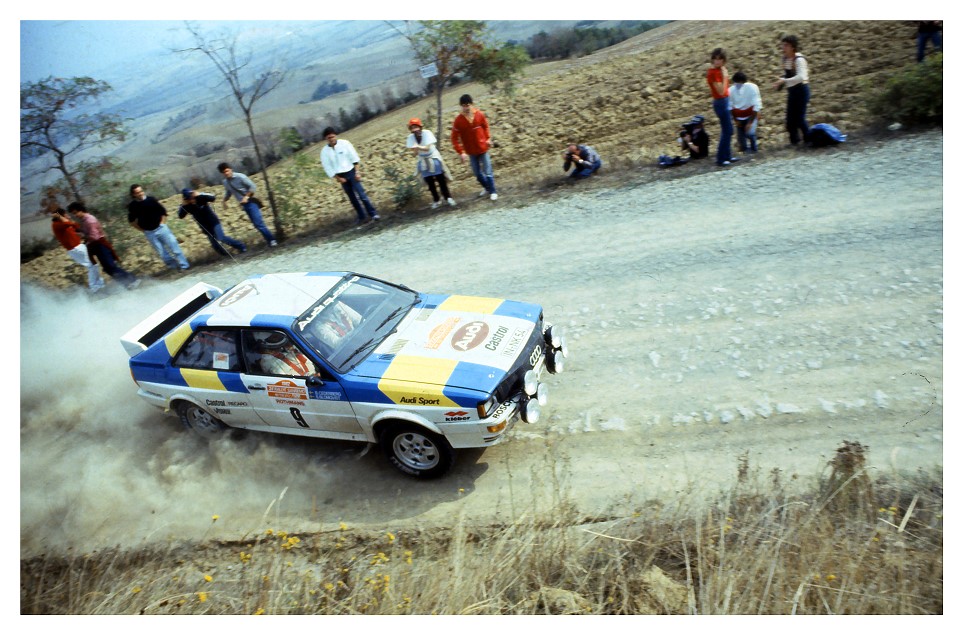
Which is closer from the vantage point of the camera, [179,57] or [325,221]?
[179,57]

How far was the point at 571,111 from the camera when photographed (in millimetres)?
15836

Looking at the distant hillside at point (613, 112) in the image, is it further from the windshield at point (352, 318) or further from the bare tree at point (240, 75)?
the windshield at point (352, 318)

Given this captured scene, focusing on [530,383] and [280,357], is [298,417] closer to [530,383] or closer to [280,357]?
[280,357]

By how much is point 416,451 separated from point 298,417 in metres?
1.18

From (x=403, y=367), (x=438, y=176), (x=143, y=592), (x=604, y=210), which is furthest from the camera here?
(x=438, y=176)

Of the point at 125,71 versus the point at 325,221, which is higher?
the point at 125,71

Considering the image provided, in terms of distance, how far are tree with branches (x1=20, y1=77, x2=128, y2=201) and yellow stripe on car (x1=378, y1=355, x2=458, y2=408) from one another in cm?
629

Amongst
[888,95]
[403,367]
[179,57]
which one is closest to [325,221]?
[179,57]

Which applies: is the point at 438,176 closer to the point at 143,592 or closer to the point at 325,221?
the point at 325,221

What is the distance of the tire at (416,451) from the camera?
553 centimetres

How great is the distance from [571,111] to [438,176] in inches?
225

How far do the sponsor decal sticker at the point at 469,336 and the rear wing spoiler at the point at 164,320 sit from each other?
331 centimetres

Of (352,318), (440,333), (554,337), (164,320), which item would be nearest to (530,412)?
(554,337)

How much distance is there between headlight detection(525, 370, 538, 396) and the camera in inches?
219
